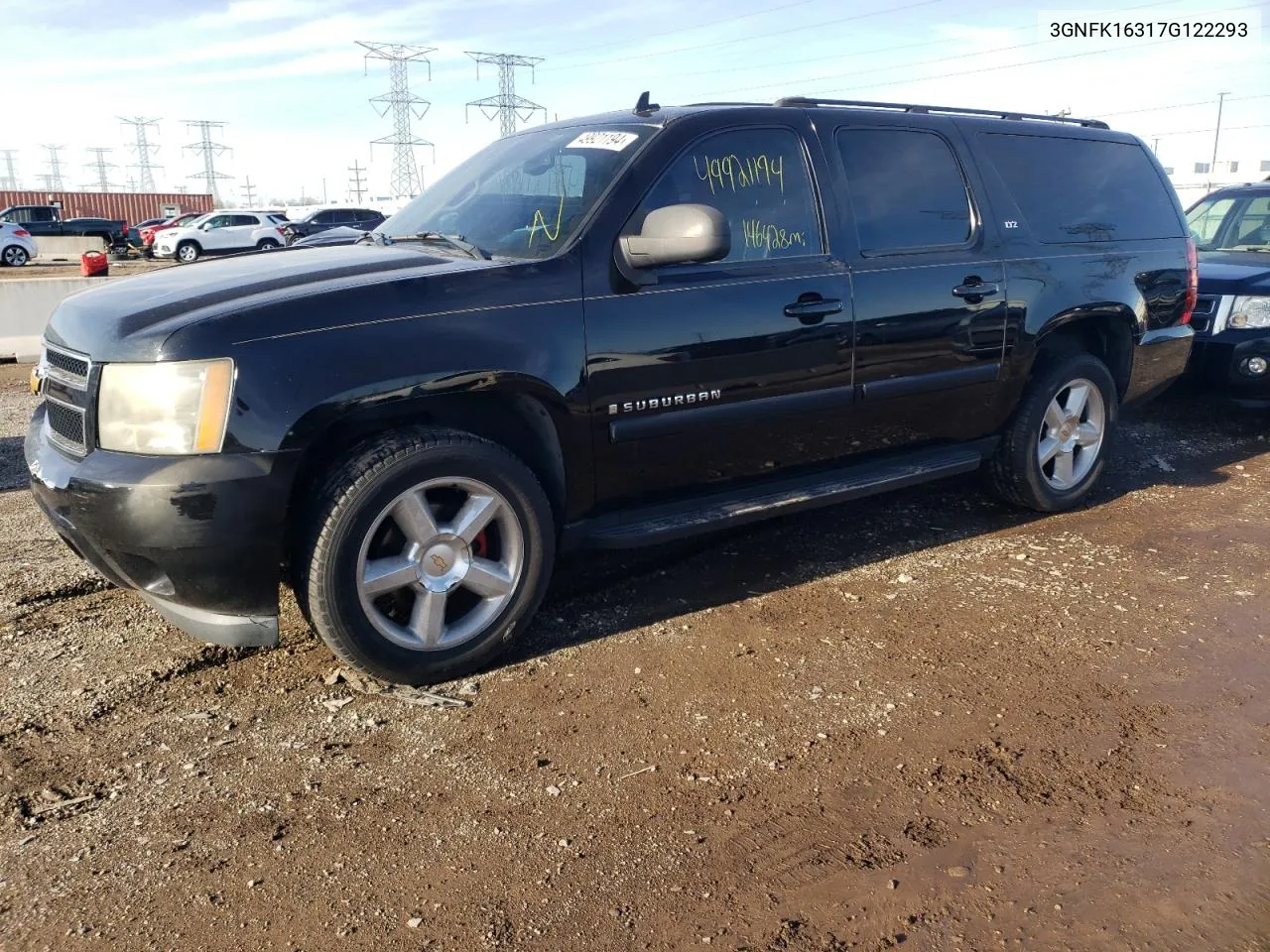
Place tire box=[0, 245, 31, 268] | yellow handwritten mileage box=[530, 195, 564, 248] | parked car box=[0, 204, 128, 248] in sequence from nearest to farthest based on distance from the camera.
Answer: yellow handwritten mileage box=[530, 195, 564, 248] → tire box=[0, 245, 31, 268] → parked car box=[0, 204, 128, 248]

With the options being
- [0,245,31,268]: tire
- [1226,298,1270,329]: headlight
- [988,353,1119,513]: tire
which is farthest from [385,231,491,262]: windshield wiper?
[0,245,31,268]: tire

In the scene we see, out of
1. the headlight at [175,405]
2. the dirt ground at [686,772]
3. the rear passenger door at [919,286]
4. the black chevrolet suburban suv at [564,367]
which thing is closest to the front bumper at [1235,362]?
the black chevrolet suburban suv at [564,367]

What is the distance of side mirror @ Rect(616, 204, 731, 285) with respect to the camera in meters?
3.40

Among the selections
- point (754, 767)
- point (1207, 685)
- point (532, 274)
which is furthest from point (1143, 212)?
point (754, 767)

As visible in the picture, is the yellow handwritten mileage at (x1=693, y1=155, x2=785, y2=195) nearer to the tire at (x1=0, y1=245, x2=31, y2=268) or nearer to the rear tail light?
the rear tail light

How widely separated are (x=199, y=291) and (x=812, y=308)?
2.16m

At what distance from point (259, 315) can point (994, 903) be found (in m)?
2.45

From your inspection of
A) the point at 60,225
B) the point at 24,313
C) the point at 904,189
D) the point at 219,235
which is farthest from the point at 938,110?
the point at 60,225

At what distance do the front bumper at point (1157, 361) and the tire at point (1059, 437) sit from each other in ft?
0.70

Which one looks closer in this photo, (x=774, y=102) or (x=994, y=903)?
(x=994, y=903)

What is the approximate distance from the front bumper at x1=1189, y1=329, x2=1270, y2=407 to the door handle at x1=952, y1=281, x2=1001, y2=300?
3.03 m

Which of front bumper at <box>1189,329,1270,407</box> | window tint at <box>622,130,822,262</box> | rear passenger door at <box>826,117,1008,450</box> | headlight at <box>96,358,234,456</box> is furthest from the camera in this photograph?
front bumper at <box>1189,329,1270,407</box>

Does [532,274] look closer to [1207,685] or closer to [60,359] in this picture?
[60,359]

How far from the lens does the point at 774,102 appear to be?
4.22 metres
